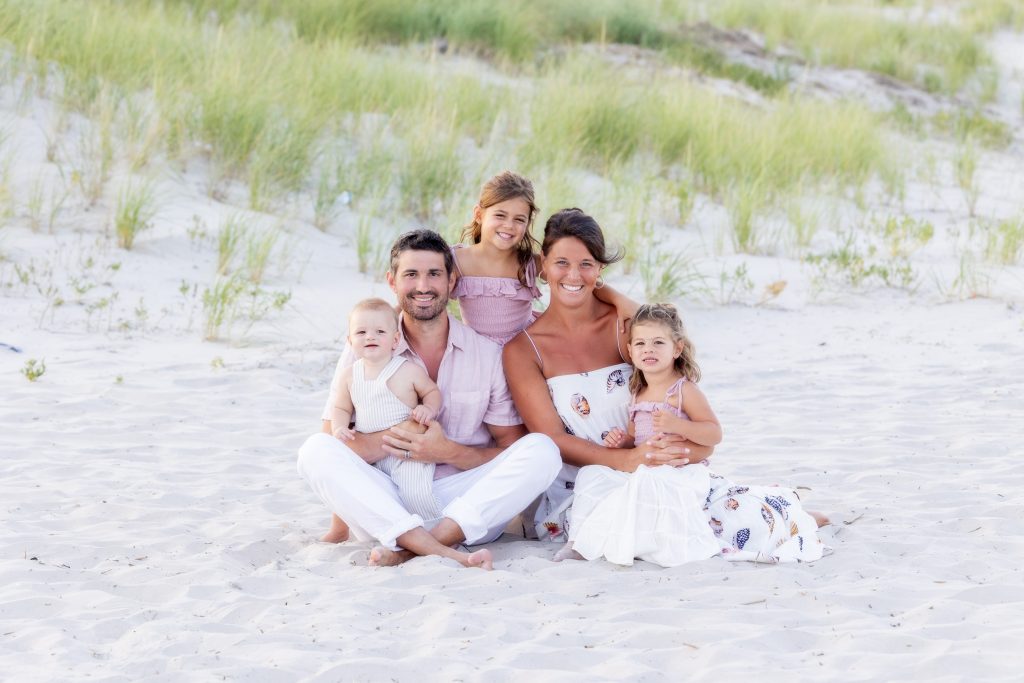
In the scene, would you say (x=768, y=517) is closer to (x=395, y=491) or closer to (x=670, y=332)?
(x=670, y=332)

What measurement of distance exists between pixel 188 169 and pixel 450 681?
259 inches

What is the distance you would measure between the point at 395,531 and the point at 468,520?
0.26 m

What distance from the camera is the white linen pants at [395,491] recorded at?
170 inches

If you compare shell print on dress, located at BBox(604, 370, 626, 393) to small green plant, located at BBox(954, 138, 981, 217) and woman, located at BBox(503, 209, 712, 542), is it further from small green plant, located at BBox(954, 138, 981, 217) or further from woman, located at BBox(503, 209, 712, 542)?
small green plant, located at BBox(954, 138, 981, 217)

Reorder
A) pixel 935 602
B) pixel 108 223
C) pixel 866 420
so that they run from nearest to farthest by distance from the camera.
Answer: pixel 935 602 < pixel 866 420 < pixel 108 223

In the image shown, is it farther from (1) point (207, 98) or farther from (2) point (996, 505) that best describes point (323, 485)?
(1) point (207, 98)

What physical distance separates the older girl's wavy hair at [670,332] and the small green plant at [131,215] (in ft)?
14.8

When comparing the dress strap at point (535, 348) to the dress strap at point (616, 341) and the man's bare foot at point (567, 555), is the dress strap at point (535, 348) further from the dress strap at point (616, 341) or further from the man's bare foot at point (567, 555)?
the man's bare foot at point (567, 555)

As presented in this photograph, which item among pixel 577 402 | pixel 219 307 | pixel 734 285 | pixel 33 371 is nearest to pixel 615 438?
pixel 577 402

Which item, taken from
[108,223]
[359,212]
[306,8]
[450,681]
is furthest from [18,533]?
[306,8]

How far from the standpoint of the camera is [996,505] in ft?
15.9

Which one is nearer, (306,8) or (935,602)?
(935,602)

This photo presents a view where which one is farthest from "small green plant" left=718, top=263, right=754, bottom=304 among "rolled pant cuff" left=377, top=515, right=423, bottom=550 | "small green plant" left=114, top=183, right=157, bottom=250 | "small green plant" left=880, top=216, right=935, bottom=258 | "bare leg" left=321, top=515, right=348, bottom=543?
"rolled pant cuff" left=377, top=515, right=423, bottom=550

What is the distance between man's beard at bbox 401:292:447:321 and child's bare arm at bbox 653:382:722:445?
85cm
